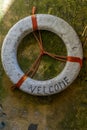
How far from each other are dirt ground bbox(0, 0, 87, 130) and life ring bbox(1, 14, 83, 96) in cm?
8

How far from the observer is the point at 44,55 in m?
3.17

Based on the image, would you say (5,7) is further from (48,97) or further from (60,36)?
(48,97)

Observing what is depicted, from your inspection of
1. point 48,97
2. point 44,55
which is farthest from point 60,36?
point 48,97

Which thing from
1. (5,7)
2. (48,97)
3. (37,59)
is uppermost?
(5,7)

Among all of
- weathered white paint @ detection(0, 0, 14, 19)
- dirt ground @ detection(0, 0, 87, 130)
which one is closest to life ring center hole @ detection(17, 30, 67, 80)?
dirt ground @ detection(0, 0, 87, 130)

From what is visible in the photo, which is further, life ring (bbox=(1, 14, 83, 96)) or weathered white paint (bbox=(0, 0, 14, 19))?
weathered white paint (bbox=(0, 0, 14, 19))

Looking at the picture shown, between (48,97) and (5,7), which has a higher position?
(5,7)

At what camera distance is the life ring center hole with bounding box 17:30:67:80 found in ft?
10.4

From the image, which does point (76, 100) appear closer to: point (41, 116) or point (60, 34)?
point (41, 116)

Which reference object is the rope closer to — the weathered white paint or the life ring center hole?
the life ring center hole

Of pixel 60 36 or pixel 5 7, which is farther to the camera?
pixel 5 7

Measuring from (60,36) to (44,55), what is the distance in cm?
20

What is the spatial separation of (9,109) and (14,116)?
0.22 ft

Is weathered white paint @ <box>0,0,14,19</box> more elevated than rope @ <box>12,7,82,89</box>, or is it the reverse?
weathered white paint @ <box>0,0,14,19</box>
